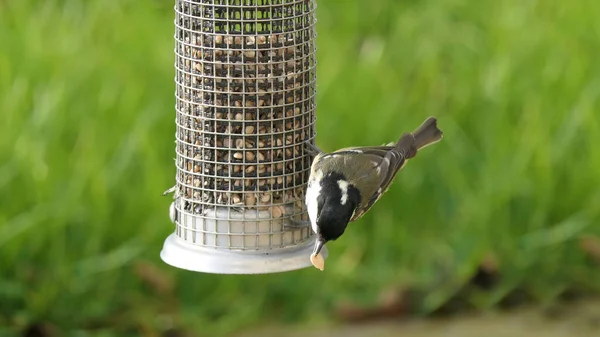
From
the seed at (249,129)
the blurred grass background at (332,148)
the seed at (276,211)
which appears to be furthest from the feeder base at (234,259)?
the blurred grass background at (332,148)

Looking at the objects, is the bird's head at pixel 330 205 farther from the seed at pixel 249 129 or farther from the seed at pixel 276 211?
the seed at pixel 249 129

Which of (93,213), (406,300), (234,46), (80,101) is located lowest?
(406,300)

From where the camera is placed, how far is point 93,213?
760 centimetres

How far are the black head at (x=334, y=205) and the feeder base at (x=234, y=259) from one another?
0.82 feet

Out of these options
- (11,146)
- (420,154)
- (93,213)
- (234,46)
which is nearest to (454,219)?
(420,154)

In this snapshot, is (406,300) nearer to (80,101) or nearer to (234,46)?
(80,101)

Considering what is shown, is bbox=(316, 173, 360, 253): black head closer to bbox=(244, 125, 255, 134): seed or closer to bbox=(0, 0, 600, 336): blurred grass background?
bbox=(244, 125, 255, 134): seed

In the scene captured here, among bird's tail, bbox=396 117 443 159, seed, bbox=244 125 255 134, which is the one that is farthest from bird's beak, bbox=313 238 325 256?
bird's tail, bbox=396 117 443 159

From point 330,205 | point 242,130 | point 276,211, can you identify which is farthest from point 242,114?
point 330,205

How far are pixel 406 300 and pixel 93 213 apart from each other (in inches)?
79.6

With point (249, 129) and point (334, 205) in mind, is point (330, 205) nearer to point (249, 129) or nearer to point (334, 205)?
point (334, 205)

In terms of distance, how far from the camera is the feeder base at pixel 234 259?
4965 mm

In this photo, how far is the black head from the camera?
15.8 ft

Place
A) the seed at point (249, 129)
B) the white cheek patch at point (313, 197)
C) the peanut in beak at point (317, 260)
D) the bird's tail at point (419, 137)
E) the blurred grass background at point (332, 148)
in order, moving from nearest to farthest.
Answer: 1. the peanut in beak at point (317, 260)
2. the white cheek patch at point (313, 197)
3. the seed at point (249, 129)
4. the bird's tail at point (419, 137)
5. the blurred grass background at point (332, 148)
